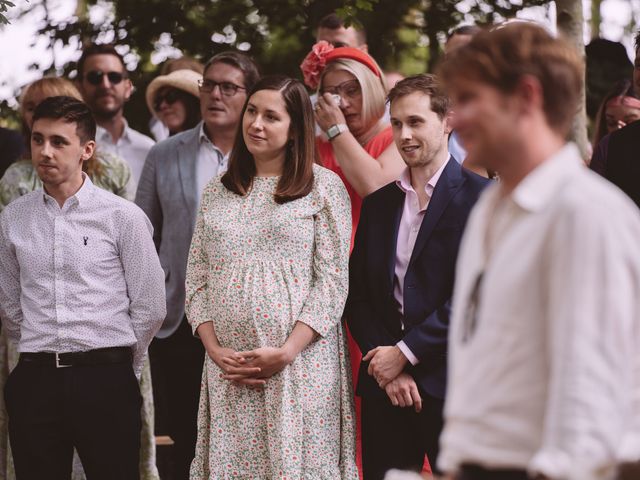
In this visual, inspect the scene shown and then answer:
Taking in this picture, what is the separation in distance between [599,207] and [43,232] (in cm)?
318

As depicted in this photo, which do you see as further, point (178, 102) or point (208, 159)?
point (178, 102)

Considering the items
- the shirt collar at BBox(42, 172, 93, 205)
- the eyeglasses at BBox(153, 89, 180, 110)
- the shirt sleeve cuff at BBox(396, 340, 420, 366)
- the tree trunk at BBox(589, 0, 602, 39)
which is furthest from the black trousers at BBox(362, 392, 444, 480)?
the tree trunk at BBox(589, 0, 602, 39)

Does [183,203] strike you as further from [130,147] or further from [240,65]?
[130,147]

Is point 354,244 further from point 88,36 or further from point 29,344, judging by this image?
point 88,36

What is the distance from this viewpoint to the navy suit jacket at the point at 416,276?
4398 mm

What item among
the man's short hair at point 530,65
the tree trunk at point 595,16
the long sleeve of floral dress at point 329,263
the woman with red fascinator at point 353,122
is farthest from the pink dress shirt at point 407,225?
the tree trunk at point 595,16

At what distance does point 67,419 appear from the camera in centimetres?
455

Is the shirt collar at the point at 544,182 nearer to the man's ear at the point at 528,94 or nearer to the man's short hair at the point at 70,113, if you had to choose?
the man's ear at the point at 528,94

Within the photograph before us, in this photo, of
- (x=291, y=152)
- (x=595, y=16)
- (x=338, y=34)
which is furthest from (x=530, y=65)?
(x=595, y=16)

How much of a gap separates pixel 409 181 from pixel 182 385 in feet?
5.97

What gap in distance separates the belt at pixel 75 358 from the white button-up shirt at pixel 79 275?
2 centimetres

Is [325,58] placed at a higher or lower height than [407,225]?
higher

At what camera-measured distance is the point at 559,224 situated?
2.13 metres

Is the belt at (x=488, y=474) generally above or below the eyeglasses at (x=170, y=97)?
below
